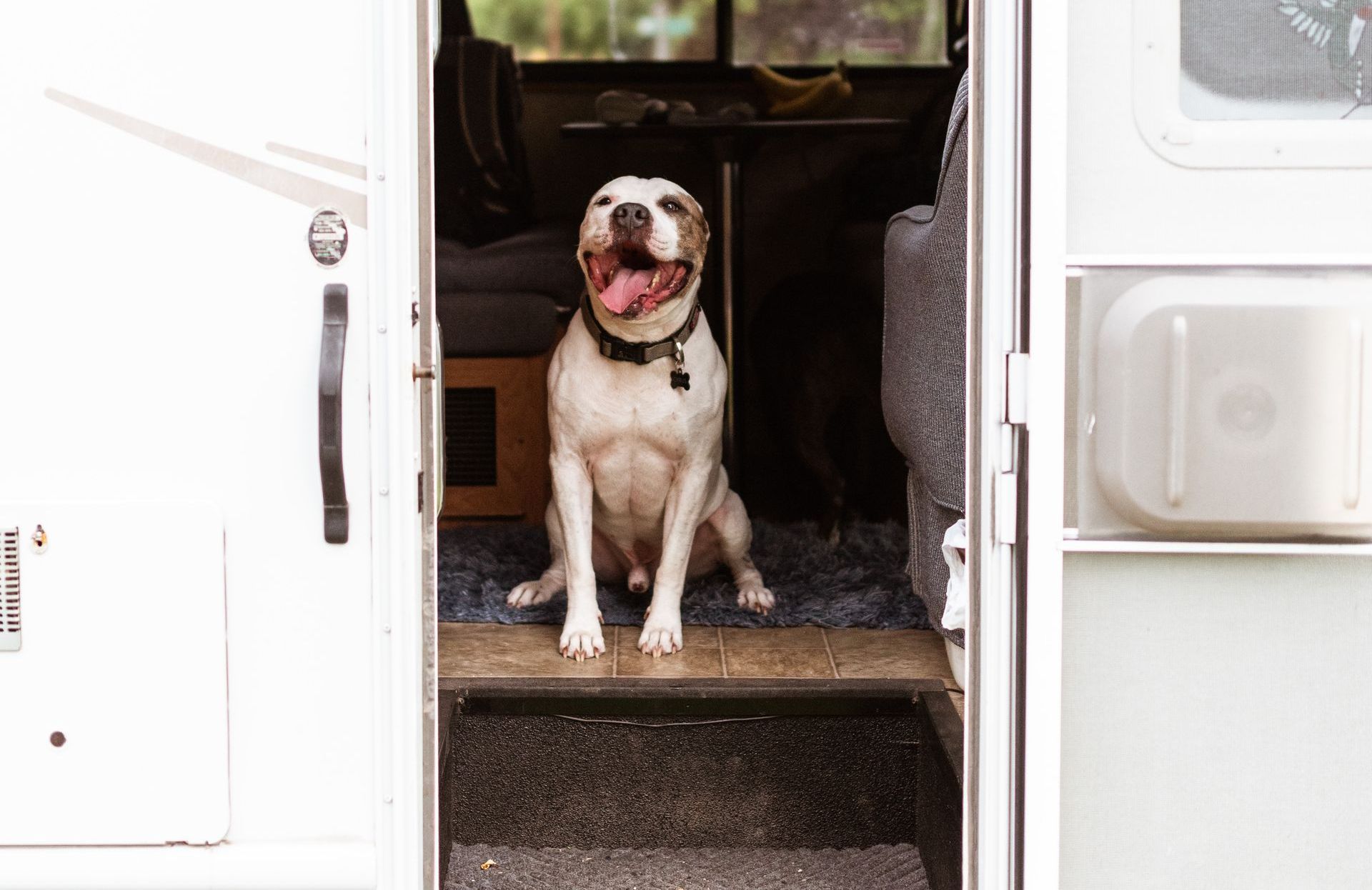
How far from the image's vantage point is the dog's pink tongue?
282cm

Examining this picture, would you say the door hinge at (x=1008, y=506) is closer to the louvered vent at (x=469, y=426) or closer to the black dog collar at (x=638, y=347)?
the black dog collar at (x=638, y=347)

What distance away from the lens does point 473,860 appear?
2.28 metres

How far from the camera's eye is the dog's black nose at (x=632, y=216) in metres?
2.84

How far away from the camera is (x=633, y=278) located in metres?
2.87

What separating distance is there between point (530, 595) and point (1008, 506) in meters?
1.75

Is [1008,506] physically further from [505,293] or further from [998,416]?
[505,293]

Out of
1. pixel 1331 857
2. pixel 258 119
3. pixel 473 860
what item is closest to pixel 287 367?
pixel 258 119

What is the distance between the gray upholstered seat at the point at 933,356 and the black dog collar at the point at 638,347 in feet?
1.77

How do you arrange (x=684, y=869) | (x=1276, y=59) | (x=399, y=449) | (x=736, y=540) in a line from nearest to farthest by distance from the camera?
(x=1276, y=59), (x=399, y=449), (x=684, y=869), (x=736, y=540)

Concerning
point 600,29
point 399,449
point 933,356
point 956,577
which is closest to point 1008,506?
point 956,577

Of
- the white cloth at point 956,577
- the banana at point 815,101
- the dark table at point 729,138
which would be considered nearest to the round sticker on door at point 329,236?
the white cloth at point 956,577

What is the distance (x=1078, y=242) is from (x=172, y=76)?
3.90 ft

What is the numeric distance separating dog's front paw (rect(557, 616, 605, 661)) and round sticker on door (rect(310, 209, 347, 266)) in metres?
1.31

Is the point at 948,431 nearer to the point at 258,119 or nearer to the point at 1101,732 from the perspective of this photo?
the point at 1101,732
